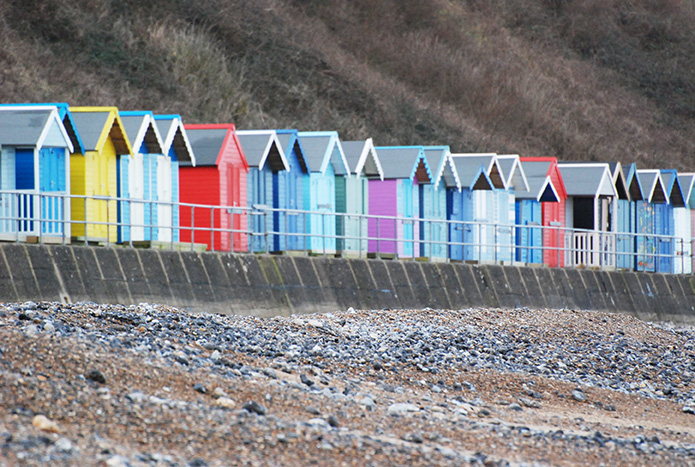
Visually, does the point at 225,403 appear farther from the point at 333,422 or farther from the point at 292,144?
the point at 292,144

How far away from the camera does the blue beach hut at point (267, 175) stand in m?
26.1

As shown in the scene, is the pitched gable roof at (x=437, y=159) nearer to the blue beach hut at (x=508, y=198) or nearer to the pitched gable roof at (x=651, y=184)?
the blue beach hut at (x=508, y=198)

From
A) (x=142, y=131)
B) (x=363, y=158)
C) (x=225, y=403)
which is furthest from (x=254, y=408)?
(x=363, y=158)

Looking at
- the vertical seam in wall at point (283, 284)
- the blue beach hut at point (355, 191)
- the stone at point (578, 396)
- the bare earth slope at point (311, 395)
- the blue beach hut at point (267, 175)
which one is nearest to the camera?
the bare earth slope at point (311, 395)

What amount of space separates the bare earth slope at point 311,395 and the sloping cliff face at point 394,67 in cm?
2555

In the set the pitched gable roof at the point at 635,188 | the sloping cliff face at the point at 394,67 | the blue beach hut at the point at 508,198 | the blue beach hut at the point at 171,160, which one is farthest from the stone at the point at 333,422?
the sloping cliff face at the point at 394,67

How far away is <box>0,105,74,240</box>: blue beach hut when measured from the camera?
795 inches

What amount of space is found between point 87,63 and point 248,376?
120ft

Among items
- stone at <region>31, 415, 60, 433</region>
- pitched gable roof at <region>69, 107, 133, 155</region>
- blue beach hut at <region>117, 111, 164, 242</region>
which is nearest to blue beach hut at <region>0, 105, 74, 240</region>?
pitched gable roof at <region>69, 107, 133, 155</region>

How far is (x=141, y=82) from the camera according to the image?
48.7 m

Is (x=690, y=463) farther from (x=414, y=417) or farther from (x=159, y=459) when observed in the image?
(x=159, y=459)

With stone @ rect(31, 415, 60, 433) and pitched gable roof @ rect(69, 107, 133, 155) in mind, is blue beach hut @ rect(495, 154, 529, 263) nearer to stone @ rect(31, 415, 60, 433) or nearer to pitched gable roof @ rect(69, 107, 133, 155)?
pitched gable roof @ rect(69, 107, 133, 155)

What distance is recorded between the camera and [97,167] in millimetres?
22281

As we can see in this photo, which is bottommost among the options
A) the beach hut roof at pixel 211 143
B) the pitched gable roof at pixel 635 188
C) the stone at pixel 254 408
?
the pitched gable roof at pixel 635 188
